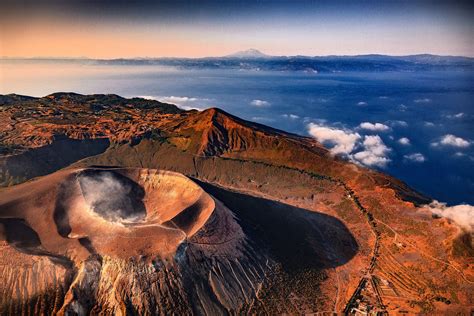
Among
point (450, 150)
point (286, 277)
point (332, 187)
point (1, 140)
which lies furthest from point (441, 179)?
point (1, 140)

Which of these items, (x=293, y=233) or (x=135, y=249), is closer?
(x=135, y=249)

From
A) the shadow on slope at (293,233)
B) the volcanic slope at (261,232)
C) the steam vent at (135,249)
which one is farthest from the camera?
the shadow on slope at (293,233)

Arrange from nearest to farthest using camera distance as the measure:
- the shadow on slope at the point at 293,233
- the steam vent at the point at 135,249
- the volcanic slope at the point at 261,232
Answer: the steam vent at the point at 135,249
the volcanic slope at the point at 261,232
the shadow on slope at the point at 293,233

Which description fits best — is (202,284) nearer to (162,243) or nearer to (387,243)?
(162,243)

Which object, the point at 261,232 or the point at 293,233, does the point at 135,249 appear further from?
the point at 293,233

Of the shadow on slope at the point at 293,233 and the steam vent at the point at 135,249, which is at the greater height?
the steam vent at the point at 135,249

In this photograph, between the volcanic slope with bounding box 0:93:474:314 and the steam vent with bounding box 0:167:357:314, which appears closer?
the steam vent with bounding box 0:167:357:314

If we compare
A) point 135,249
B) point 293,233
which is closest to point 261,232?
point 293,233

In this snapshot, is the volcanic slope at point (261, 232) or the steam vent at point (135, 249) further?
the volcanic slope at point (261, 232)
